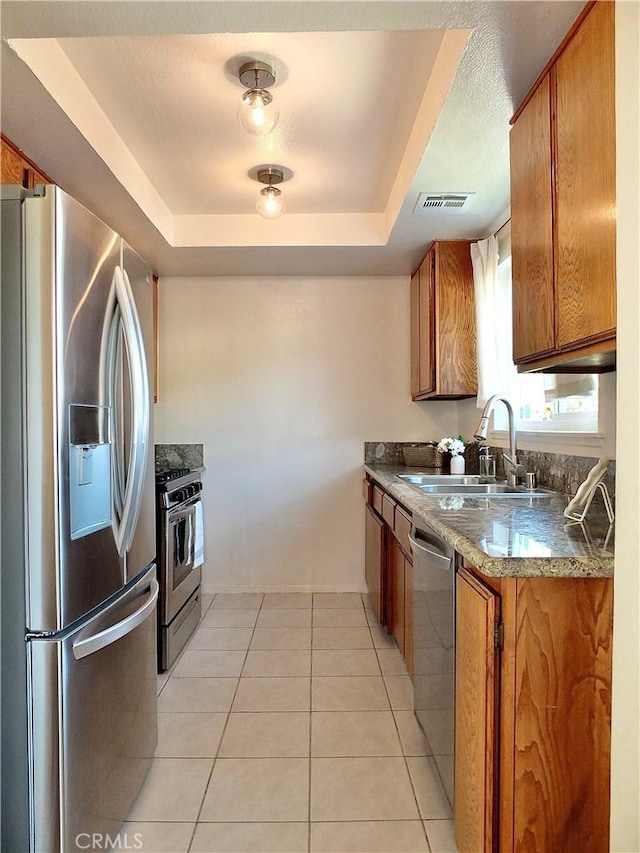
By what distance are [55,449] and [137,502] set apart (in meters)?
0.44

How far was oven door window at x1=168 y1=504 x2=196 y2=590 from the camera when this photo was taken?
107 inches

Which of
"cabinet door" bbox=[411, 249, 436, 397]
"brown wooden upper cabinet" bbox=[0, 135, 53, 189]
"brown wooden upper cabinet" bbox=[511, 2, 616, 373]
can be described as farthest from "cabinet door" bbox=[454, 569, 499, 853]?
"brown wooden upper cabinet" bbox=[0, 135, 53, 189]

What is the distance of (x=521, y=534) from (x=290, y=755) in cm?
123

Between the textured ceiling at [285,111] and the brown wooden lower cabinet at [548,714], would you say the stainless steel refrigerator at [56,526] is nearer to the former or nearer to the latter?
the textured ceiling at [285,111]

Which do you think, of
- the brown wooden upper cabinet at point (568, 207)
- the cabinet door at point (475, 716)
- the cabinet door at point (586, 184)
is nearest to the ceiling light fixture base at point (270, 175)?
the brown wooden upper cabinet at point (568, 207)

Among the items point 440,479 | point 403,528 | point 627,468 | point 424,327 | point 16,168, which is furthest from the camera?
point 424,327

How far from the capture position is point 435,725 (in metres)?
1.67

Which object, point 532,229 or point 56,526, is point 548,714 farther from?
point 532,229

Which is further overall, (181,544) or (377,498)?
(377,498)

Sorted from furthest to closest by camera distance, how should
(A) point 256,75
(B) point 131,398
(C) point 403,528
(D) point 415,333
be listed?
1. (D) point 415,333
2. (C) point 403,528
3. (A) point 256,75
4. (B) point 131,398

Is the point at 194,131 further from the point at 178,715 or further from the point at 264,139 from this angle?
the point at 178,715

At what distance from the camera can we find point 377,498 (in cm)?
317

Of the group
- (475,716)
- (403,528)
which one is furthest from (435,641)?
(403,528)

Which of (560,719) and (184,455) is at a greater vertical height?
(184,455)
